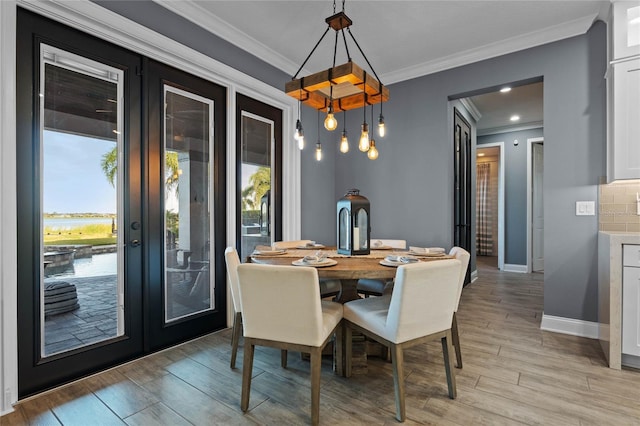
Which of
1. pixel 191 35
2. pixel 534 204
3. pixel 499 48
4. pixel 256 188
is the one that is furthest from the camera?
pixel 534 204

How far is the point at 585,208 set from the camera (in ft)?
9.50

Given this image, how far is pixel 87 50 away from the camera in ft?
6.99

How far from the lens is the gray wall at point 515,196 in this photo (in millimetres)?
5959

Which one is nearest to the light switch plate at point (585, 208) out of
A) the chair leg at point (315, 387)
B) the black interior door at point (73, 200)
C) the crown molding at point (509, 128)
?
the chair leg at point (315, 387)

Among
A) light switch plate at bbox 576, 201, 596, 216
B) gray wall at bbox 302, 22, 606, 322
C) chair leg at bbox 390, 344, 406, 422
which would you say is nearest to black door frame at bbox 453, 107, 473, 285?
gray wall at bbox 302, 22, 606, 322

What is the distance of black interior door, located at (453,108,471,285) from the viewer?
4258mm

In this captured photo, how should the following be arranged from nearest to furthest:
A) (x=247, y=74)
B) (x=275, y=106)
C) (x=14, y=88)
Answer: (x=14, y=88) < (x=247, y=74) < (x=275, y=106)

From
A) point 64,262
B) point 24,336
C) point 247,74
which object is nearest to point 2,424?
point 24,336

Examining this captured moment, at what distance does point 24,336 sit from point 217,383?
1148mm

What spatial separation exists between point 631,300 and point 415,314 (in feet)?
5.60

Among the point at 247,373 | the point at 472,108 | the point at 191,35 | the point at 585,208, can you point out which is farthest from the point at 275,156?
the point at 472,108

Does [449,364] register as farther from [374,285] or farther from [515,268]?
[515,268]

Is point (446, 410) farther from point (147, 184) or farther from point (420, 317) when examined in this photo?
point (147, 184)

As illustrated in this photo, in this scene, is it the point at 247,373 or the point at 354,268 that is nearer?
the point at 247,373
